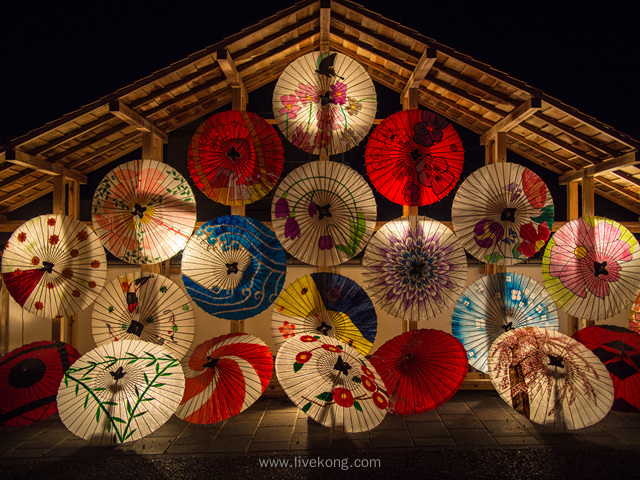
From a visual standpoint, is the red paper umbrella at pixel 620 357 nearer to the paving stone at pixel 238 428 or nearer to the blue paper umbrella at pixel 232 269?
the blue paper umbrella at pixel 232 269

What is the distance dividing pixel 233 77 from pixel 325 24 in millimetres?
1388

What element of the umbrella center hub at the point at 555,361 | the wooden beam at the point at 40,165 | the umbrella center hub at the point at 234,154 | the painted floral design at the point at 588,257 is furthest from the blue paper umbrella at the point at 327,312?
the wooden beam at the point at 40,165

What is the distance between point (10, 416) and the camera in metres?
4.84

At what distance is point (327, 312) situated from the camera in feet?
17.1

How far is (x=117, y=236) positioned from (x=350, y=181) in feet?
9.98

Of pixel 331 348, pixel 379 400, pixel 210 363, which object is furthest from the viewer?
pixel 210 363

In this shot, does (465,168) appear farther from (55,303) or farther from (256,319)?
(55,303)

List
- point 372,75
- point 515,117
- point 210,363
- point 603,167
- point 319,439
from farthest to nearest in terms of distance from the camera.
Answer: point 372,75
point 603,167
point 515,117
point 210,363
point 319,439

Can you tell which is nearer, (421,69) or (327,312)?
(327,312)

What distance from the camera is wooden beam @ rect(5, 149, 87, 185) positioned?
513 cm

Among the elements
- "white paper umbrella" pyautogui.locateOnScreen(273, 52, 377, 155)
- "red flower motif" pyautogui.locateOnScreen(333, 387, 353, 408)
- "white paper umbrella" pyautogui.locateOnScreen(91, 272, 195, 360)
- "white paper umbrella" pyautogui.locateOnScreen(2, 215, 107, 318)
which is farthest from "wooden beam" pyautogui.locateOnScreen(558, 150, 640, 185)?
"white paper umbrella" pyautogui.locateOnScreen(2, 215, 107, 318)

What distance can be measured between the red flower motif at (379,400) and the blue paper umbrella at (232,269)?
179 centimetres

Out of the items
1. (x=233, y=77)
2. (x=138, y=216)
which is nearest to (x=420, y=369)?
(x=138, y=216)

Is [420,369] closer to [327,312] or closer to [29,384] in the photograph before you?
[327,312]
